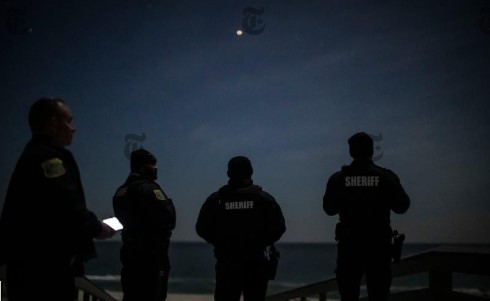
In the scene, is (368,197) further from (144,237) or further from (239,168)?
(144,237)

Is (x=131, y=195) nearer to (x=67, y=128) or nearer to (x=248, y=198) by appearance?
(x=248, y=198)

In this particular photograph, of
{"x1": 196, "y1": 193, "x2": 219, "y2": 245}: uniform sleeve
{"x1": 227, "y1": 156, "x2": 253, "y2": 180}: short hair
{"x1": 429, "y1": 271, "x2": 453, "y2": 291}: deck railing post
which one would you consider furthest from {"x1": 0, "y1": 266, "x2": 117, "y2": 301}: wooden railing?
{"x1": 429, "y1": 271, "x2": 453, "y2": 291}: deck railing post

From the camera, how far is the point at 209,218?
4.27 m

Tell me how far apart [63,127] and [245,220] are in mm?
2090

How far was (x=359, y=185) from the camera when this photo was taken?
391 cm

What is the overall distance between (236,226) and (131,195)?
1.16 m

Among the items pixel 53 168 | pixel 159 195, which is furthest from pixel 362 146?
pixel 53 168

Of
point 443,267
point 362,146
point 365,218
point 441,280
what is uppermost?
point 362,146

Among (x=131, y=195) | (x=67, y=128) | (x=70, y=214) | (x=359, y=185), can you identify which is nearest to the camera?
(x=70, y=214)

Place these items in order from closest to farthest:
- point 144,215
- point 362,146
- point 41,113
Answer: point 41,113 < point 362,146 < point 144,215

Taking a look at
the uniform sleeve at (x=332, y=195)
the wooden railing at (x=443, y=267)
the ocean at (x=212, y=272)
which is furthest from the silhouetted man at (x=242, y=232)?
the ocean at (x=212, y=272)

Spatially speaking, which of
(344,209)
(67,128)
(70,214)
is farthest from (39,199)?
(344,209)

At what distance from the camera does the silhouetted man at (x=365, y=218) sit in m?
3.80

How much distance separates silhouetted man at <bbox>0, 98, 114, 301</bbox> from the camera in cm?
220
